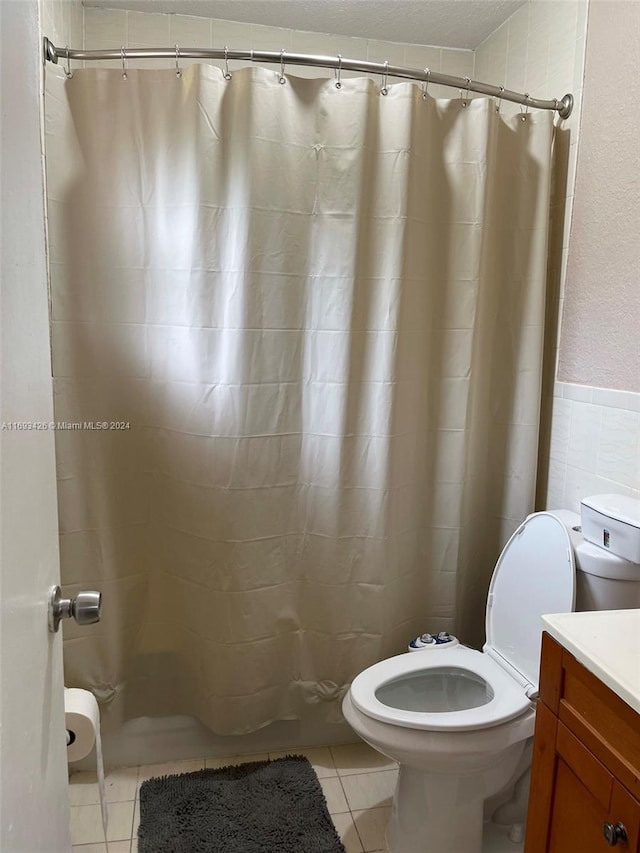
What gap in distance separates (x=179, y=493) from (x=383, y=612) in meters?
0.71

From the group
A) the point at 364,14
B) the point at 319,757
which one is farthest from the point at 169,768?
the point at 364,14

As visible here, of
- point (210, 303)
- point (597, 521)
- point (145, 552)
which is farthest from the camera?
point (145, 552)

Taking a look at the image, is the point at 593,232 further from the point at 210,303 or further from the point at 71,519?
the point at 71,519

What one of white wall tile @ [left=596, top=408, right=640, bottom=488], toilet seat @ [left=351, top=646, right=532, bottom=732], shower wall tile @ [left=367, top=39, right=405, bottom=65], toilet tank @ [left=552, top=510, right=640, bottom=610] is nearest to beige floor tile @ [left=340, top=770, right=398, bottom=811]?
toilet seat @ [left=351, top=646, right=532, bottom=732]

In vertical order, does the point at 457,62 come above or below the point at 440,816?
above

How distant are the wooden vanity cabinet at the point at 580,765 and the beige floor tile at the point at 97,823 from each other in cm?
108

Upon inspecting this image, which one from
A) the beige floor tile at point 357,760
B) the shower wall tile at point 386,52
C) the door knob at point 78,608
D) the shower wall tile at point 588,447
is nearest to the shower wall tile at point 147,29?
the shower wall tile at point 386,52

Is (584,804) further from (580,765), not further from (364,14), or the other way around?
(364,14)

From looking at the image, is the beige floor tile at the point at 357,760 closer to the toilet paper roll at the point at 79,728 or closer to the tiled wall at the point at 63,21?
the toilet paper roll at the point at 79,728

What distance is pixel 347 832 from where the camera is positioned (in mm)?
1740

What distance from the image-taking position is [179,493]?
6.15ft

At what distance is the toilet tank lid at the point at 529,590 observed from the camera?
158 centimetres

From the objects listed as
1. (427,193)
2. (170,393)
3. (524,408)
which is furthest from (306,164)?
(524,408)

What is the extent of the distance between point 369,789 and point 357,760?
0.41 feet
